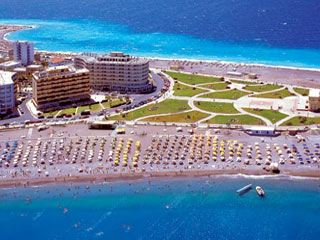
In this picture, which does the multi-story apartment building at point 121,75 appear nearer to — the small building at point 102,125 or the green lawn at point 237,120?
the green lawn at point 237,120

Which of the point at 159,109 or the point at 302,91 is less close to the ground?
the point at 302,91

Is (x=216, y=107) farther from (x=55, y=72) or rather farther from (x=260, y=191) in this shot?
(x=260, y=191)

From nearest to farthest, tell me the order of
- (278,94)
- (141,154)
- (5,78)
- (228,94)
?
(141,154), (5,78), (278,94), (228,94)

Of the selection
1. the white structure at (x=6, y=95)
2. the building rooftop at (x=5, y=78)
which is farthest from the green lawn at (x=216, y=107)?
the building rooftop at (x=5, y=78)

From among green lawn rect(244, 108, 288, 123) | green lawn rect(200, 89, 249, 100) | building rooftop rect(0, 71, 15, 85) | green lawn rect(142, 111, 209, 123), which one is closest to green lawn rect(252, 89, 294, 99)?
green lawn rect(200, 89, 249, 100)

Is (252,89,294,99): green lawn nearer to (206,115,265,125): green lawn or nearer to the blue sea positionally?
(206,115,265,125): green lawn

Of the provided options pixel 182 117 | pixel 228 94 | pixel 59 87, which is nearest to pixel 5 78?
pixel 59 87
